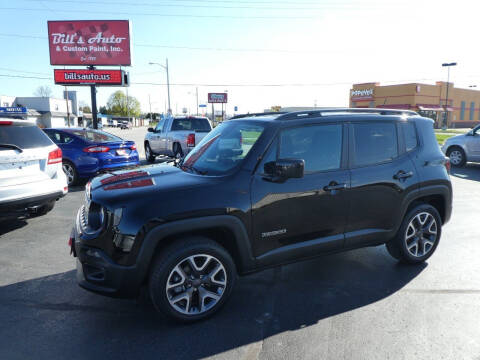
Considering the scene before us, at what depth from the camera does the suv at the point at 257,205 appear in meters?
2.96

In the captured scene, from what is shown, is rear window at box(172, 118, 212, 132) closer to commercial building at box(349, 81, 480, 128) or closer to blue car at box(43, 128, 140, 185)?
blue car at box(43, 128, 140, 185)

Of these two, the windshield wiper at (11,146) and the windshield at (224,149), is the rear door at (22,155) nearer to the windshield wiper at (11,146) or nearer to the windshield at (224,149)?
the windshield wiper at (11,146)

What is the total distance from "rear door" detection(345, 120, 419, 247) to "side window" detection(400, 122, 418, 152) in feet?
0.21

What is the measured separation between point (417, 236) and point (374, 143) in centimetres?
137

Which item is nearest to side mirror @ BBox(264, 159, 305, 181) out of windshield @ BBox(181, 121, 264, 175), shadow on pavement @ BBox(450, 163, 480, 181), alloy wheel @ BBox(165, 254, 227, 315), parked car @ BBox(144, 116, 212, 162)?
windshield @ BBox(181, 121, 264, 175)

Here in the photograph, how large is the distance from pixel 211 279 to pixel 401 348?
1642 millimetres

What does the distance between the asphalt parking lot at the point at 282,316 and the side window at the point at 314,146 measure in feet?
→ 4.43

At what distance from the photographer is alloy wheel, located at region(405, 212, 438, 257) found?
437cm

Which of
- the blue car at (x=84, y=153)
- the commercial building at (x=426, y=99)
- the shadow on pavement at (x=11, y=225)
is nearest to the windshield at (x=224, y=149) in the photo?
the shadow on pavement at (x=11, y=225)

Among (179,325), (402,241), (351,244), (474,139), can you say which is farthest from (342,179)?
(474,139)

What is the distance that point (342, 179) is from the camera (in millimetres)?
3699

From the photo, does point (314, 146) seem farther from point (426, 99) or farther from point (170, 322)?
point (426, 99)

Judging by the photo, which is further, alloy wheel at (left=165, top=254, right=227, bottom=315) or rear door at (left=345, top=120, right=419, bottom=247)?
rear door at (left=345, top=120, right=419, bottom=247)

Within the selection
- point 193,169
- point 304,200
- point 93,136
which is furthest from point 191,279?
point 93,136
